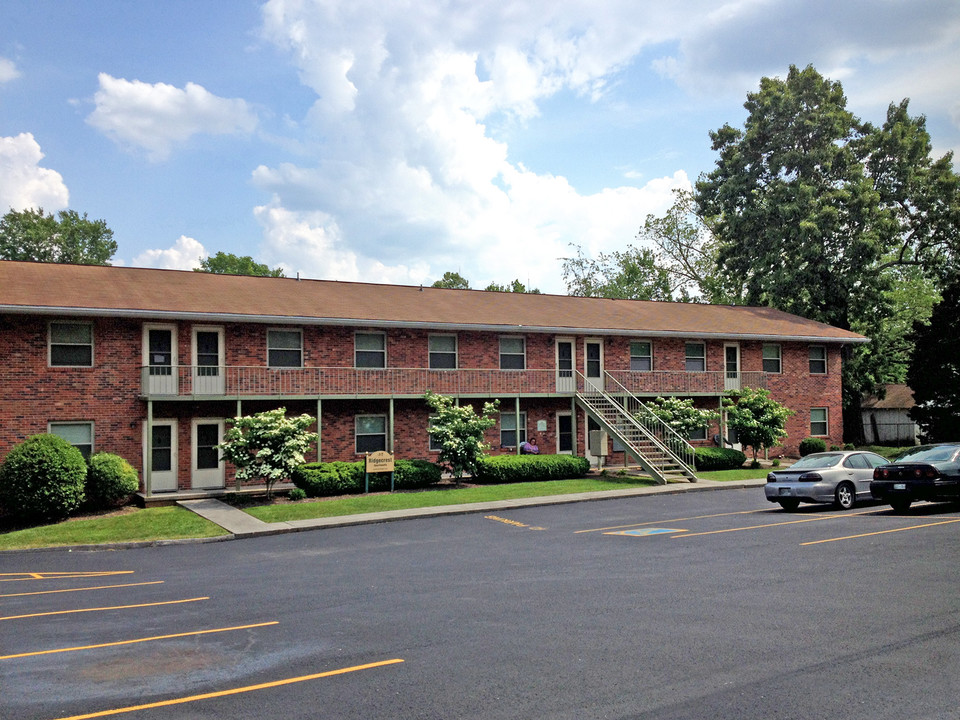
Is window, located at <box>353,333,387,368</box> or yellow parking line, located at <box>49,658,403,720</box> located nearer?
yellow parking line, located at <box>49,658,403,720</box>

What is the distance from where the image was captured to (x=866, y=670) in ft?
21.9

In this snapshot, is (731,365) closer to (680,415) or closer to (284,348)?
(680,415)

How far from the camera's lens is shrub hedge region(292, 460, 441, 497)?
23.6 meters

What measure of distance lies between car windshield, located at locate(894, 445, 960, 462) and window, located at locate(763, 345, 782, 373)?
16.7 m

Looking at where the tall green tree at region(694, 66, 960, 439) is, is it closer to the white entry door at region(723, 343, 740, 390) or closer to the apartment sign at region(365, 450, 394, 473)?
the white entry door at region(723, 343, 740, 390)

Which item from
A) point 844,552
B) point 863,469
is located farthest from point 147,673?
point 863,469

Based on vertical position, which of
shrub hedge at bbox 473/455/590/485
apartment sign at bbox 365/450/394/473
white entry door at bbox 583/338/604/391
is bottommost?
shrub hedge at bbox 473/455/590/485

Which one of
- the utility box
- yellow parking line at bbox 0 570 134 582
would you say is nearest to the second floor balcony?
the utility box

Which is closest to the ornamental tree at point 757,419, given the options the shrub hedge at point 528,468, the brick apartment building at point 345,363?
the brick apartment building at point 345,363

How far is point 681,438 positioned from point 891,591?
19.9 metres

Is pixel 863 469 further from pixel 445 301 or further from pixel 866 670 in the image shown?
pixel 445 301

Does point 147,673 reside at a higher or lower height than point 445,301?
lower

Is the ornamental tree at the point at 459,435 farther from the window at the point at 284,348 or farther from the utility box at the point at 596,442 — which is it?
the utility box at the point at 596,442

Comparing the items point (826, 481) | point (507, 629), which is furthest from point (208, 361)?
point (507, 629)
